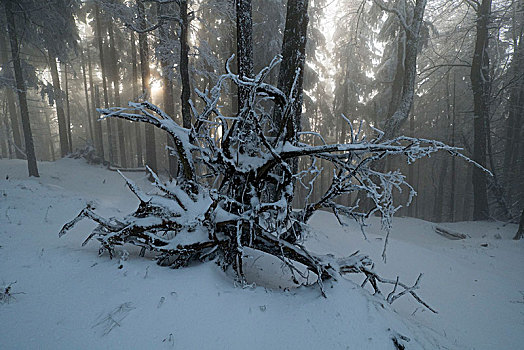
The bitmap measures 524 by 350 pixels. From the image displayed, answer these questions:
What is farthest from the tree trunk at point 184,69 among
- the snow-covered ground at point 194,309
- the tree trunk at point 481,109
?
the tree trunk at point 481,109

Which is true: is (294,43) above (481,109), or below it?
above

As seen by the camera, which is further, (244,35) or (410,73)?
(410,73)

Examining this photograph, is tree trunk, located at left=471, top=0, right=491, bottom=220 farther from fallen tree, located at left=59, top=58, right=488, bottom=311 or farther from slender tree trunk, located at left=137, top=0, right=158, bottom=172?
slender tree trunk, located at left=137, top=0, right=158, bottom=172

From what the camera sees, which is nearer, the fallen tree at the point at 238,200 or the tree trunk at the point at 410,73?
the fallen tree at the point at 238,200

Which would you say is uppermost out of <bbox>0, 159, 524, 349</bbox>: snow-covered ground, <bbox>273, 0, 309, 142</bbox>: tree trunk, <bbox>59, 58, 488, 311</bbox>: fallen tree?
<bbox>273, 0, 309, 142</bbox>: tree trunk

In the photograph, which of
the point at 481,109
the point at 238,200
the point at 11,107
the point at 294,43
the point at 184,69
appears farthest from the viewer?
the point at 11,107

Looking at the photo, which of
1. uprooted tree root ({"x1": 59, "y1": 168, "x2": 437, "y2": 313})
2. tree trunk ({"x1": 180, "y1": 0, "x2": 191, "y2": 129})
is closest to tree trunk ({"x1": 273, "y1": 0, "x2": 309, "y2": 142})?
uprooted tree root ({"x1": 59, "y1": 168, "x2": 437, "y2": 313})

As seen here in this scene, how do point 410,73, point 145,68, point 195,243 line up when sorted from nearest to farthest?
point 195,243, point 410,73, point 145,68

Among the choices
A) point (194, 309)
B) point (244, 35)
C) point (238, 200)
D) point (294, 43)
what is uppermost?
point (244, 35)

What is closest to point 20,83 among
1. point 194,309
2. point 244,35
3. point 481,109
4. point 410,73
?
point 244,35

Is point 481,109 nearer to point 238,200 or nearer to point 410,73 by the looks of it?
point 410,73

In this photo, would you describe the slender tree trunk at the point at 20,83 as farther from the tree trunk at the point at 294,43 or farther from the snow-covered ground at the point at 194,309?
the tree trunk at the point at 294,43

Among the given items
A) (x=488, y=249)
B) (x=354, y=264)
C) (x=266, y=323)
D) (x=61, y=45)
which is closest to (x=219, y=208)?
(x=266, y=323)

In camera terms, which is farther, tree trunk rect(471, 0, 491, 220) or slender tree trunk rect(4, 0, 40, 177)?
tree trunk rect(471, 0, 491, 220)
